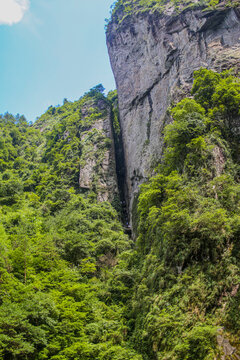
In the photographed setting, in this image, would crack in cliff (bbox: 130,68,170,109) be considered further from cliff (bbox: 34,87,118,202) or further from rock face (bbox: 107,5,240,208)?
cliff (bbox: 34,87,118,202)

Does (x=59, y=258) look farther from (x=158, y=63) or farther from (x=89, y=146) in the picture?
(x=158, y=63)

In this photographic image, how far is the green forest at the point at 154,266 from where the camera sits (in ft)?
35.6

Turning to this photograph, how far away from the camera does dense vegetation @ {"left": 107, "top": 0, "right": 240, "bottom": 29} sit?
104 feet

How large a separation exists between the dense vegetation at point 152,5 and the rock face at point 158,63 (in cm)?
70

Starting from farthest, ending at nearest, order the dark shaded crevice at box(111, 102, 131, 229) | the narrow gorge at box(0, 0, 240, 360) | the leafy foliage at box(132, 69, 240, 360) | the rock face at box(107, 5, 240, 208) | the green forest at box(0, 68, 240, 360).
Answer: the dark shaded crevice at box(111, 102, 131, 229) < the rock face at box(107, 5, 240, 208) < the narrow gorge at box(0, 0, 240, 360) < the leafy foliage at box(132, 69, 240, 360) < the green forest at box(0, 68, 240, 360)

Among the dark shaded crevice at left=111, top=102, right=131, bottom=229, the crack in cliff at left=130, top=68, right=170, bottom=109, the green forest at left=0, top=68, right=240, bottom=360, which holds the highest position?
the crack in cliff at left=130, top=68, right=170, bottom=109

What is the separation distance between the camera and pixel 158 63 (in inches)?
1384

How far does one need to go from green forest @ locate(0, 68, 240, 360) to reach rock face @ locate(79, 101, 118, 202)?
6.04m

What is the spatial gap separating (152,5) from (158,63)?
10.5 meters

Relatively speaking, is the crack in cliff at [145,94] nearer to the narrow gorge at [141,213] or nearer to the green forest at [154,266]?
the narrow gorge at [141,213]

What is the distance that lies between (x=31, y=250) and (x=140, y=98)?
26776 millimetres

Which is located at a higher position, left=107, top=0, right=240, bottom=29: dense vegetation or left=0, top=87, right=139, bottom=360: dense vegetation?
left=107, top=0, right=240, bottom=29: dense vegetation

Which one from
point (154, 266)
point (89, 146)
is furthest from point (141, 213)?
point (89, 146)

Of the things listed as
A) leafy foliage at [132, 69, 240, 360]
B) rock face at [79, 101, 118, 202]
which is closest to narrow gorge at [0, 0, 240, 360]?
leafy foliage at [132, 69, 240, 360]
